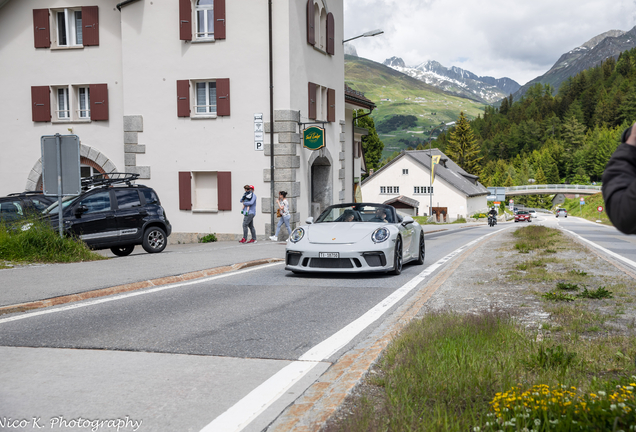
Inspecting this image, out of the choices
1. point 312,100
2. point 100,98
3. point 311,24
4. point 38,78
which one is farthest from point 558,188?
point 38,78

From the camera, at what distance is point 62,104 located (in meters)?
24.1

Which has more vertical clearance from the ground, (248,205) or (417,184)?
(417,184)

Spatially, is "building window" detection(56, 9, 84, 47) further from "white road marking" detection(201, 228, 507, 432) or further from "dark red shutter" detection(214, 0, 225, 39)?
"white road marking" detection(201, 228, 507, 432)

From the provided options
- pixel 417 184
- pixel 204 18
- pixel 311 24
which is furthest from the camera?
pixel 417 184

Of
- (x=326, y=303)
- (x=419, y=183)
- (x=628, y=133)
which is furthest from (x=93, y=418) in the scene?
(x=419, y=183)

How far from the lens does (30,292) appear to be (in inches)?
313

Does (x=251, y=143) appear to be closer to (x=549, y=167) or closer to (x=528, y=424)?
(x=528, y=424)

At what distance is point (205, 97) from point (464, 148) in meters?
104

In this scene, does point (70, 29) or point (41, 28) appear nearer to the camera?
point (41, 28)

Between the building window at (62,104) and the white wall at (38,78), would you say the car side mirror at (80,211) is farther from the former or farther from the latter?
the building window at (62,104)

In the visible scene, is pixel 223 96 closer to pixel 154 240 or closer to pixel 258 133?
pixel 258 133

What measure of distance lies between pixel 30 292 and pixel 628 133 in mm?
7674

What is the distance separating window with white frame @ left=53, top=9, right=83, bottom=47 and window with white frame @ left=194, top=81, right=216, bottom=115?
5502 millimetres

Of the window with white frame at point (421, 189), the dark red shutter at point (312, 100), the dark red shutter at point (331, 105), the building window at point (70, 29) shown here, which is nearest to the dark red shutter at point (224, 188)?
the dark red shutter at point (312, 100)
